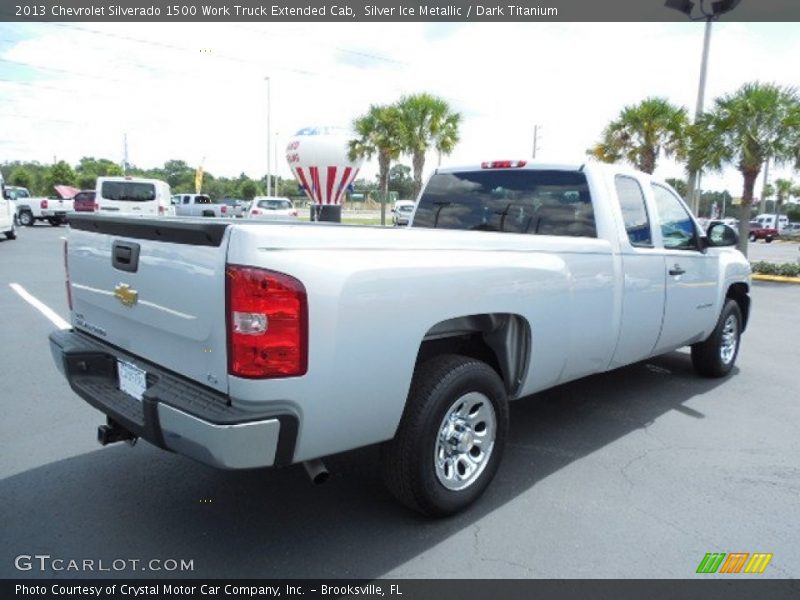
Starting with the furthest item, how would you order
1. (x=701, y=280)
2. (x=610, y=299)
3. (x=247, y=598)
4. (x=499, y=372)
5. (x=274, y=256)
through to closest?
(x=701, y=280) < (x=610, y=299) < (x=499, y=372) < (x=247, y=598) < (x=274, y=256)

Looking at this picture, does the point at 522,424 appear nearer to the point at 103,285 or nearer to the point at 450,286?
the point at 450,286

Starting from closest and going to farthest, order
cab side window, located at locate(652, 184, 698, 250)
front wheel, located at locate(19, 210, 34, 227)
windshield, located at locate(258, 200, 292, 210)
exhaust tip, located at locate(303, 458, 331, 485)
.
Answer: exhaust tip, located at locate(303, 458, 331, 485) → cab side window, located at locate(652, 184, 698, 250) → windshield, located at locate(258, 200, 292, 210) → front wheel, located at locate(19, 210, 34, 227)

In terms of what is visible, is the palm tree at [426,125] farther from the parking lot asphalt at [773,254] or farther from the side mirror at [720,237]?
the side mirror at [720,237]

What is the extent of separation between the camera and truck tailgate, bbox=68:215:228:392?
231 cm

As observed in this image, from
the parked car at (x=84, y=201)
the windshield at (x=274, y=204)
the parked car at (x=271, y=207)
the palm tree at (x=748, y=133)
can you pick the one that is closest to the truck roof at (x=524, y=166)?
the palm tree at (x=748, y=133)

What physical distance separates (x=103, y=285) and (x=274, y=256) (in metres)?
1.35

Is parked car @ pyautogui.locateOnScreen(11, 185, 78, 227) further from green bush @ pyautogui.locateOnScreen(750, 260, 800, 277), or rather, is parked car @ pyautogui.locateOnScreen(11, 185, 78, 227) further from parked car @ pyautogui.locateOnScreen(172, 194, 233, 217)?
green bush @ pyautogui.locateOnScreen(750, 260, 800, 277)

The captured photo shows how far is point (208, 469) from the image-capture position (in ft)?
11.8

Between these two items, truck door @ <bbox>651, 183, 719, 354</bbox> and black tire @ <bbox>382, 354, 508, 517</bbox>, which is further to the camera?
truck door @ <bbox>651, 183, 719, 354</bbox>

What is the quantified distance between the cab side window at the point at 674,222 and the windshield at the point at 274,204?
23.4 meters

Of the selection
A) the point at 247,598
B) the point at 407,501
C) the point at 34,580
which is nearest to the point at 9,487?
the point at 34,580

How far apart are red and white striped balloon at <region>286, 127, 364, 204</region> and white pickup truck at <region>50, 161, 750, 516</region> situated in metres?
5.93

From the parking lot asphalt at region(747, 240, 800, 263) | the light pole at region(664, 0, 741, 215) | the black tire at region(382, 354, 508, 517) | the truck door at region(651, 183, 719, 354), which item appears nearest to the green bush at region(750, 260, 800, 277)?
the light pole at region(664, 0, 741, 215)

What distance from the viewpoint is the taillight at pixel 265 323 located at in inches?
86.4
